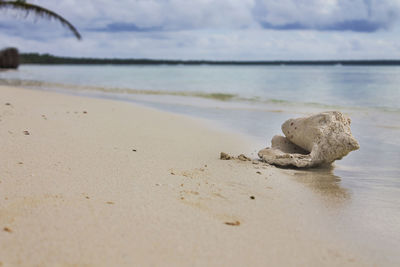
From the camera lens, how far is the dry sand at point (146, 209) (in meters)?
2.42

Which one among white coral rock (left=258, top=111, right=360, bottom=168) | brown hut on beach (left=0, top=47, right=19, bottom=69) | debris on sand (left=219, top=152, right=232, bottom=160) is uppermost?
brown hut on beach (left=0, top=47, right=19, bottom=69)

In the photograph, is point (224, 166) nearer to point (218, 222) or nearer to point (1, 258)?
point (218, 222)

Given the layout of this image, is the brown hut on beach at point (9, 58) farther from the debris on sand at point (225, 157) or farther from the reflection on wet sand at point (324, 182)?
the reflection on wet sand at point (324, 182)

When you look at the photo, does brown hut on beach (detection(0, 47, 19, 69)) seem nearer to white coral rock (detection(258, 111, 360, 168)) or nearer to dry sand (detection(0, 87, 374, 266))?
dry sand (detection(0, 87, 374, 266))

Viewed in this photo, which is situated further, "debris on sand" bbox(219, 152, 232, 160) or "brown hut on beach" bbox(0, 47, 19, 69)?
"brown hut on beach" bbox(0, 47, 19, 69)

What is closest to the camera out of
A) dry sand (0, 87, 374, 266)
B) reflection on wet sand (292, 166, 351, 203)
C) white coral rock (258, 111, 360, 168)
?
dry sand (0, 87, 374, 266)

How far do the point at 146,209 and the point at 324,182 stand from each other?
7.99 feet

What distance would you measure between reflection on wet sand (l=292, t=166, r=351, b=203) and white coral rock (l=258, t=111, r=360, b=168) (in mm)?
142

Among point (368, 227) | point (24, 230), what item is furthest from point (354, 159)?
point (24, 230)

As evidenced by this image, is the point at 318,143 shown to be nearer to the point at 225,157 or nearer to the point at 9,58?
the point at 225,157

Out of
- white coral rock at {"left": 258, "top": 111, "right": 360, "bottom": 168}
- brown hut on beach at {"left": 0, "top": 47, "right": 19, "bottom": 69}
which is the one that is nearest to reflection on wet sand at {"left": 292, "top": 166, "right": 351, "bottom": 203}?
white coral rock at {"left": 258, "top": 111, "right": 360, "bottom": 168}

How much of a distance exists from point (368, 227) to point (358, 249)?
0.50 meters

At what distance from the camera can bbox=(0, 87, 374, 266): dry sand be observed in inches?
95.2

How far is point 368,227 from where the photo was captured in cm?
315
